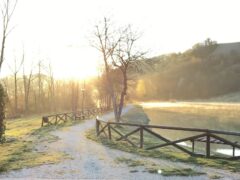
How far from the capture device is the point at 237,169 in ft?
37.1

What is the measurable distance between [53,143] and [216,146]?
11.0 m

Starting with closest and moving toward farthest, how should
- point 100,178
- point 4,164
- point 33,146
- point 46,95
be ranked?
point 100,178
point 4,164
point 33,146
point 46,95

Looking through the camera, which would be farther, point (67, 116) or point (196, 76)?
point (196, 76)

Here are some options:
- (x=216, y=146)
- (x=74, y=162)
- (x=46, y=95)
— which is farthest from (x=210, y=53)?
(x=74, y=162)

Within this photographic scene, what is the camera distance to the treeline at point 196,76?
13988 cm

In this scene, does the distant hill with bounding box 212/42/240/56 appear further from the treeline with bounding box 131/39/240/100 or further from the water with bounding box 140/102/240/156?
the water with bounding box 140/102/240/156

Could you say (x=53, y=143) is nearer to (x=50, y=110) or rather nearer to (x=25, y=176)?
(x=25, y=176)

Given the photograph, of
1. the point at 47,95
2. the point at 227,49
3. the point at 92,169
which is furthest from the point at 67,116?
the point at 227,49

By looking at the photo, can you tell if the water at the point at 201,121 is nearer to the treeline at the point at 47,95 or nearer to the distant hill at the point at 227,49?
the treeline at the point at 47,95

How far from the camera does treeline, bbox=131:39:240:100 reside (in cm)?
13988

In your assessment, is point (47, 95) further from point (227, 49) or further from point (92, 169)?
point (227, 49)

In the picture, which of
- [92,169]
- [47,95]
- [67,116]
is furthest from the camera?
[47,95]

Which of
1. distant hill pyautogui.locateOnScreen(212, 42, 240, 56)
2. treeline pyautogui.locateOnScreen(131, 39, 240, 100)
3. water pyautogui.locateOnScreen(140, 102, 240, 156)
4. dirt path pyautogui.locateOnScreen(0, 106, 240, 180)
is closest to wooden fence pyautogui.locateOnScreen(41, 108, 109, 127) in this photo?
water pyautogui.locateOnScreen(140, 102, 240, 156)

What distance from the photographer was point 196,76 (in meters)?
150
